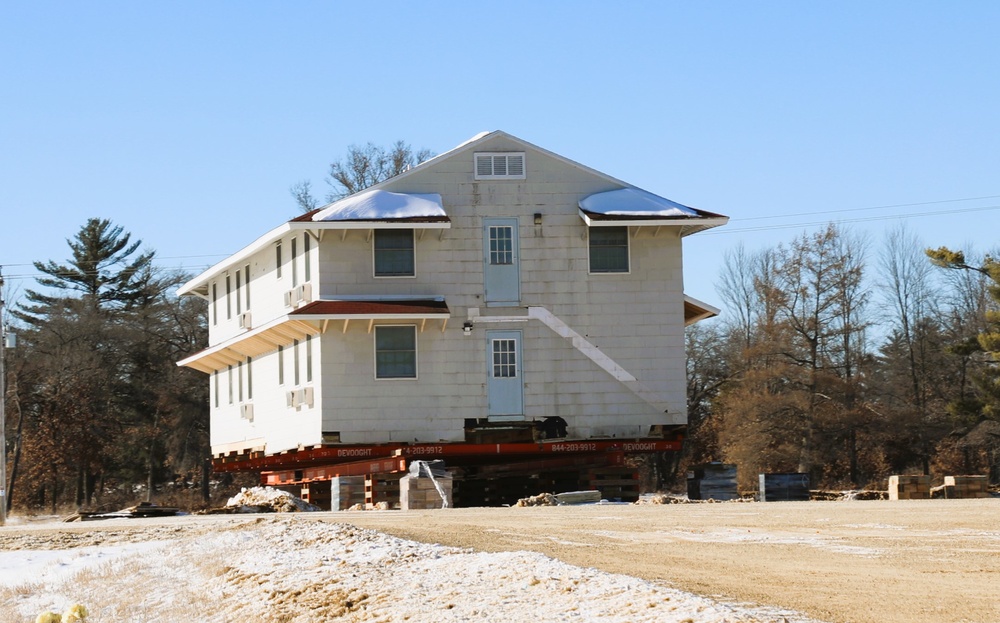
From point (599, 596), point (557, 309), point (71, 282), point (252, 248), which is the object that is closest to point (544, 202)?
point (557, 309)

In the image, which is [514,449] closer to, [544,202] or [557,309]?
[557,309]

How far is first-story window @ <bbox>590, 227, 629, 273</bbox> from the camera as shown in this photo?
122 ft

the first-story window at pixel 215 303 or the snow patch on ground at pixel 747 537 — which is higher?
the first-story window at pixel 215 303

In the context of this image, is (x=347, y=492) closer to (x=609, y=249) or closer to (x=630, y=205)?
(x=609, y=249)

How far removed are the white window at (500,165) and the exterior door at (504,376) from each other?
3.99 m

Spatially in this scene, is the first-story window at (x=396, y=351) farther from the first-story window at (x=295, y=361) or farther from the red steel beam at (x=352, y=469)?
the first-story window at (x=295, y=361)

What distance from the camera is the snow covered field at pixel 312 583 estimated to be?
36.5ft

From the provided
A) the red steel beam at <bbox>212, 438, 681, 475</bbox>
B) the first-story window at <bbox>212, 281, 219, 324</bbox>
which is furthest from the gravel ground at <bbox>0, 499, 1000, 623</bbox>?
the first-story window at <bbox>212, 281, 219, 324</bbox>

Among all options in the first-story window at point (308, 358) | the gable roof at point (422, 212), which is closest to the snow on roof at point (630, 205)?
the gable roof at point (422, 212)

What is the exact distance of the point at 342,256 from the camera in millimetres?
36281

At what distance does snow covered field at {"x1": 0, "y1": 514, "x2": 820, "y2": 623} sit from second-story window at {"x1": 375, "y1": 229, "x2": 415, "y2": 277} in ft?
49.0

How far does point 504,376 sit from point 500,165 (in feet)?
17.6

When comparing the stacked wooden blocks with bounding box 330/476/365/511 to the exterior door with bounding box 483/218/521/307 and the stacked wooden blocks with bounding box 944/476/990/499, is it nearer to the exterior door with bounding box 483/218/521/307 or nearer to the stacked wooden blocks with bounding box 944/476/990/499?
the exterior door with bounding box 483/218/521/307

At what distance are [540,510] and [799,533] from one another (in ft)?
25.8
